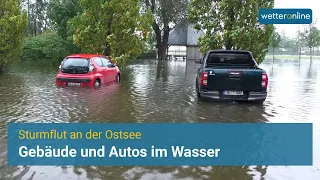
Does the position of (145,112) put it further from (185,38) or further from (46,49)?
(185,38)

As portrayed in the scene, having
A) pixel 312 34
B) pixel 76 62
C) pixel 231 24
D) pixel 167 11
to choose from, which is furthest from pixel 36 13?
pixel 76 62

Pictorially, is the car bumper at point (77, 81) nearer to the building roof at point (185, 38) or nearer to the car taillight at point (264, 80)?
the car taillight at point (264, 80)

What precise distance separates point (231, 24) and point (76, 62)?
8.91m

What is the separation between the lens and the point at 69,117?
8406 millimetres

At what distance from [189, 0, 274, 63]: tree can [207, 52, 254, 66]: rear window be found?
555 centimetres

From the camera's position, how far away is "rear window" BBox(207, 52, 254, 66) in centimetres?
1223

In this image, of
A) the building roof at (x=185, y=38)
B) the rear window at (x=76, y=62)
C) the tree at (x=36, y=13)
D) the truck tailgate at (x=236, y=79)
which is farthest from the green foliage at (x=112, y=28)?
the tree at (x=36, y=13)

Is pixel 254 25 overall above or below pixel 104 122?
above

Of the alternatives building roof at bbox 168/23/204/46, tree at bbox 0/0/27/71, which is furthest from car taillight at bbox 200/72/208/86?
building roof at bbox 168/23/204/46

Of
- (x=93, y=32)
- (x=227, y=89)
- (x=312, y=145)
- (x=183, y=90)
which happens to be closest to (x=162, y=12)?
(x=93, y=32)

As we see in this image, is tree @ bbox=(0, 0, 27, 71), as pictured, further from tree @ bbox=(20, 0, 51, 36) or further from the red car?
tree @ bbox=(20, 0, 51, 36)

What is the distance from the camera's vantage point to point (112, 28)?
65.7 ft

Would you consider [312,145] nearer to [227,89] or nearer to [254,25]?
[227,89]

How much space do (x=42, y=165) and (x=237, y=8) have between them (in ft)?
50.4
